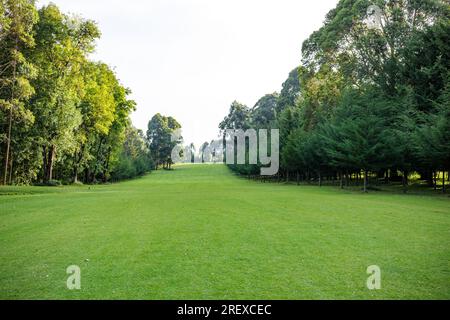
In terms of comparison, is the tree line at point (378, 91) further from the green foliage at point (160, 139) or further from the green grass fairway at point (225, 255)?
the green foliage at point (160, 139)

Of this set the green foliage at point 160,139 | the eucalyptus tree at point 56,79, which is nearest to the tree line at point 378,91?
the eucalyptus tree at point 56,79

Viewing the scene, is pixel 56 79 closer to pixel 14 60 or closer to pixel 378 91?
pixel 14 60

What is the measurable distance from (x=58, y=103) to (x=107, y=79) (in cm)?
1419

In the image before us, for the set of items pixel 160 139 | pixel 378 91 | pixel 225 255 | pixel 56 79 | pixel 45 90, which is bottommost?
pixel 225 255

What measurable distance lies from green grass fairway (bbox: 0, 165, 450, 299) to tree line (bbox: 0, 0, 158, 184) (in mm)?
21138

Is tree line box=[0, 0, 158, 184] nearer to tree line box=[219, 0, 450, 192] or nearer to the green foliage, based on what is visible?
tree line box=[219, 0, 450, 192]

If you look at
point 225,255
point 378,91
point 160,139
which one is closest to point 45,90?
point 225,255

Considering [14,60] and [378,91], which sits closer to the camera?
[14,60]

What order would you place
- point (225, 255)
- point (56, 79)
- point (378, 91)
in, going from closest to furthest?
point (225, 255) < point (378, 91) < point (56, 79)

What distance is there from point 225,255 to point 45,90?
1405 inches

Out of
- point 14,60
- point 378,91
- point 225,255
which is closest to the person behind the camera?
point 225,255

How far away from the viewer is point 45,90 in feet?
119

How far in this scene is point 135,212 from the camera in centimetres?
1638

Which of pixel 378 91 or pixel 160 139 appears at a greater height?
pixel 378 91
